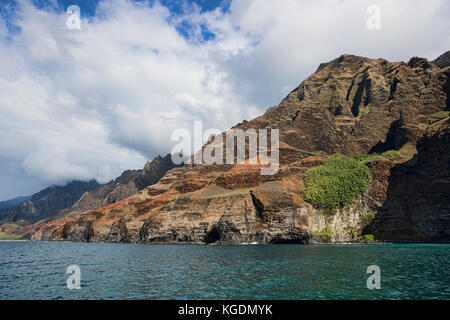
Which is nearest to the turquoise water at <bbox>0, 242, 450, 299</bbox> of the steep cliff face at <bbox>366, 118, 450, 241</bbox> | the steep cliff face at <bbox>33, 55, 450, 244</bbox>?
the steep cliff face at <bbox>33, 55, 450, 244</bbox>

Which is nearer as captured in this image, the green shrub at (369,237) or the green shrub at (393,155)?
the green shrub at (369,237)

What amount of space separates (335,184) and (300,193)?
13.2 metres

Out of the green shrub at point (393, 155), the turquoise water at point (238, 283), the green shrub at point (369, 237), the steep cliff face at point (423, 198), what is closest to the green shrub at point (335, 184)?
the steep cliff face at point (423, 198)

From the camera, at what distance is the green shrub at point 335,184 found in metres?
95.0

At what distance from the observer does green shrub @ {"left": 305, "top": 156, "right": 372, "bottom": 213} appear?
95000 millimetres

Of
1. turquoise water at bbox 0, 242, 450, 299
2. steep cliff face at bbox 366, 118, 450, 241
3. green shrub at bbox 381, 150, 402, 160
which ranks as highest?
green shrub at bbox 381, 150, 402, 160

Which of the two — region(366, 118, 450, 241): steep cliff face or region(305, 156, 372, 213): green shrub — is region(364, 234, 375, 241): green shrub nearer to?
region(366, 118, 450, 241): steep cliff face

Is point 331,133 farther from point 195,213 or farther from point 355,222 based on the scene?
point 195,213

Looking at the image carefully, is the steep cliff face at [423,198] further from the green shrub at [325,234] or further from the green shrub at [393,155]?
the green shrub at [325,234]

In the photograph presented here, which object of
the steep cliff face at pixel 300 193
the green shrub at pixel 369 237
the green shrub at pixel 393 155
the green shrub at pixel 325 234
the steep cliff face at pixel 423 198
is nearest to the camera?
the green shrub at pixel 325 234

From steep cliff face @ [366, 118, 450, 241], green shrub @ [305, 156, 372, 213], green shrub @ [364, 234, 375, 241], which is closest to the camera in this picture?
steep cliff face @ [366, 118, 450, 241]

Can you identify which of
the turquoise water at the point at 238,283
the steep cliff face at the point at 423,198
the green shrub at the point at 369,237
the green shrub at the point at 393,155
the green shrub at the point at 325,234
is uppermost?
the green shrub at the point at 393,155

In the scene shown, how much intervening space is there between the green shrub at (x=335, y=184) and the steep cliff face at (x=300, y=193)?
242 centimetres

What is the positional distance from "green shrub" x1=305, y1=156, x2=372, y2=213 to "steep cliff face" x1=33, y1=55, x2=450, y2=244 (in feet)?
7.93
